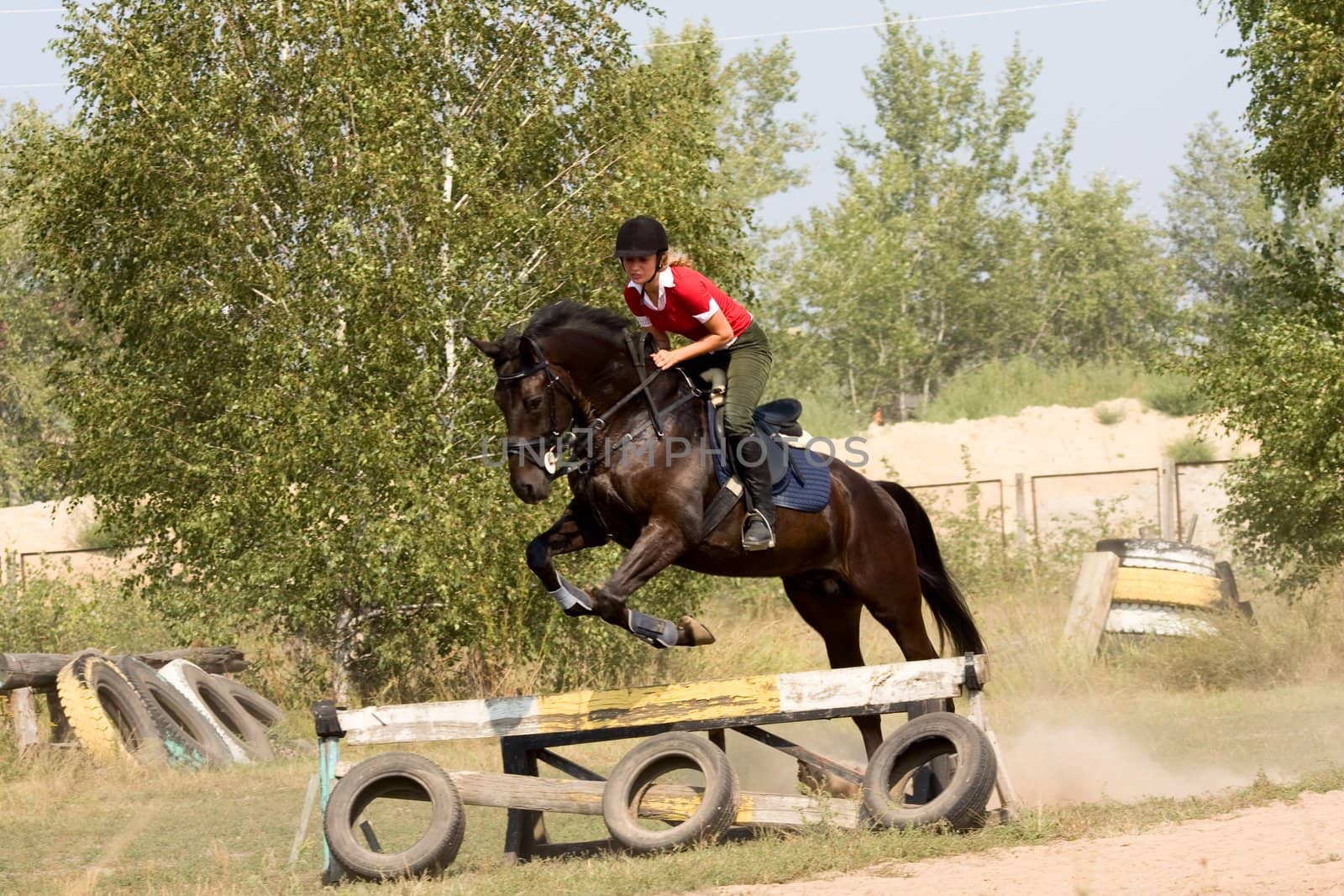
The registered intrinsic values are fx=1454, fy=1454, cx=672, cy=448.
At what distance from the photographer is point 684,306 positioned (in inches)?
270

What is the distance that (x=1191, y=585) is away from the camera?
14578mm

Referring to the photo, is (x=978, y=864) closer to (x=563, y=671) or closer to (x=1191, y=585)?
(x=563, y=671)

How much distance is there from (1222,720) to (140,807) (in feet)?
26.6

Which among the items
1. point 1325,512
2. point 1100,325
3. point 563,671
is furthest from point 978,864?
point 1100,325

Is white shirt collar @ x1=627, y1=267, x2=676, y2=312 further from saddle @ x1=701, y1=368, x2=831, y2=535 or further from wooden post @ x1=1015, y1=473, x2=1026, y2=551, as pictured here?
wooden post @ x1=1015, y1=473, x2=1026, y2=551

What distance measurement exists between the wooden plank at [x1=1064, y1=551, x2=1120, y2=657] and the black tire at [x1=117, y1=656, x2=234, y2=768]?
26.9 feet

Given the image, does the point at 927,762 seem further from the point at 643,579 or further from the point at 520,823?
the point at 520,823

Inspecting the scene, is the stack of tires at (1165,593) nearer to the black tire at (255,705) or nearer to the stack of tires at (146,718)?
the black tire at (255,705)

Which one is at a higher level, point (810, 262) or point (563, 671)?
point (810, 262)

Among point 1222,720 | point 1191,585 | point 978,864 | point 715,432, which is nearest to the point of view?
point 978,864

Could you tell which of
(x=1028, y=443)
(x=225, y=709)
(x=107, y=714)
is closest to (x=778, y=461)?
(x=107, y=714)

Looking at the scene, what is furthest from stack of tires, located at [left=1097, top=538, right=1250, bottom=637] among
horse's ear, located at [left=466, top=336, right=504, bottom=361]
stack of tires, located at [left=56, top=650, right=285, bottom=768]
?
horse's ear, located at [left=466, top=336, right=504, bottom=361]

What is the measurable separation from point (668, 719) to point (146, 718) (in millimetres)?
5954

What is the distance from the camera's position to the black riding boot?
274 inches
